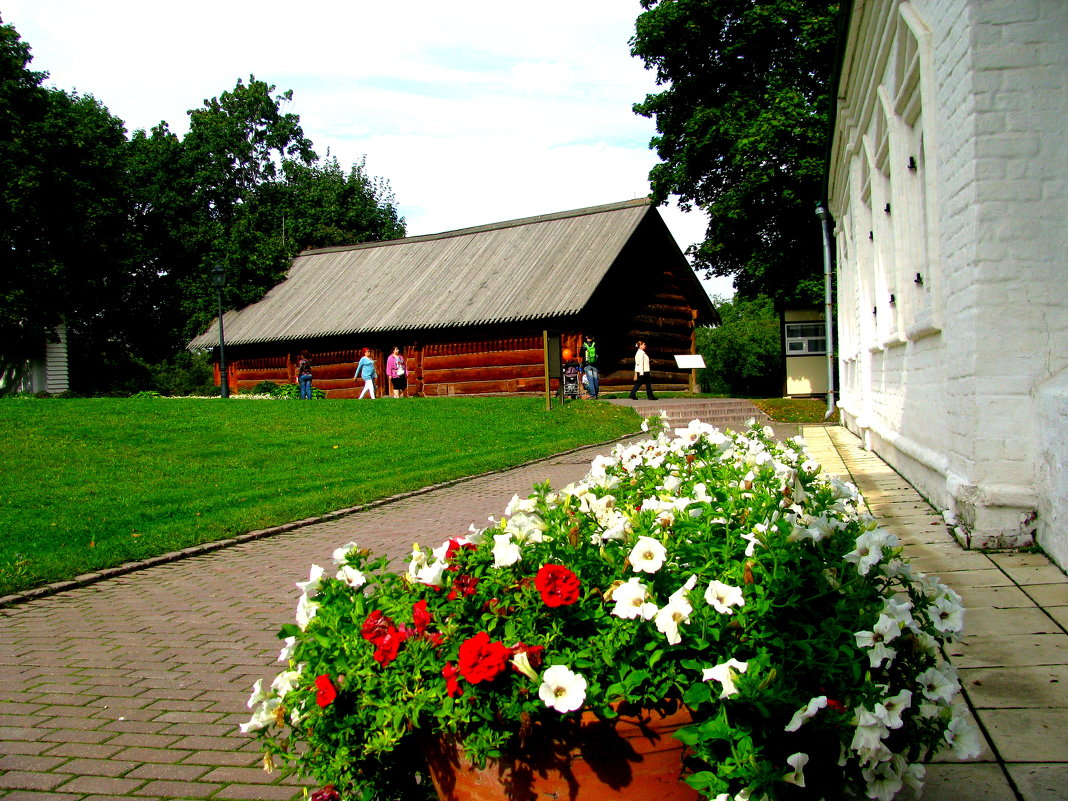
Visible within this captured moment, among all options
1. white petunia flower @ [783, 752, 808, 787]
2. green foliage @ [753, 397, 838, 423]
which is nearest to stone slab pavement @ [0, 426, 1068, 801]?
white petunia flower @ [783, 752, 808, 787]

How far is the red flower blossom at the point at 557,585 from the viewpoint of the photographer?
2.46 metres

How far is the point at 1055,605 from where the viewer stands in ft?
14.9

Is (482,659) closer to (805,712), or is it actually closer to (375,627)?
(375,627)

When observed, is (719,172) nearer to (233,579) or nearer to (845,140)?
(845,140)

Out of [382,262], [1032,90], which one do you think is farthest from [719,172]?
[1032,90]

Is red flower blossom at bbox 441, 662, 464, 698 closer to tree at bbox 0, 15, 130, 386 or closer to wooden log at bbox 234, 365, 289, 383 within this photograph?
wooden log at bbox 234, 365, 289, 383

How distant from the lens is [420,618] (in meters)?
2.55

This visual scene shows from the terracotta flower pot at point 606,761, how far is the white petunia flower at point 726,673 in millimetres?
220

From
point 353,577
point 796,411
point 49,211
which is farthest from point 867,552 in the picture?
point 49,211

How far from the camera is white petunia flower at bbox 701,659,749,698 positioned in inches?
86.9

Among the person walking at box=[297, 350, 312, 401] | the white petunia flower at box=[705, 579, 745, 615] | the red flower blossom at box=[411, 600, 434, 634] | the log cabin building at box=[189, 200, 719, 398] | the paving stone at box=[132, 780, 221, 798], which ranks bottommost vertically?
the paving stone at box=[132, 780, 221, 798]

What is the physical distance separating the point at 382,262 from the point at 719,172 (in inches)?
526

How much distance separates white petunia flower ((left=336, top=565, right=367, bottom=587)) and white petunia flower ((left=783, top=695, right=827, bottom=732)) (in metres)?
1.37

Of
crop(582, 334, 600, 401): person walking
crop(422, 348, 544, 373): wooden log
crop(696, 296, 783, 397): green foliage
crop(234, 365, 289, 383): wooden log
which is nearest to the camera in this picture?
crop(582, 334, 600, 401): person walking
